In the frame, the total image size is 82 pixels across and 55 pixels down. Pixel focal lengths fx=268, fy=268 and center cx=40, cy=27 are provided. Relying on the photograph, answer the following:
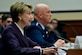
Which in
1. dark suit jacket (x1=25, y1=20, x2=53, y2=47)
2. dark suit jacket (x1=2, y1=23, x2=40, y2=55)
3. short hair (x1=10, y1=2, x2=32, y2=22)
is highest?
Result: short hair (x1=10, y1=2, x2=32, y2=22)

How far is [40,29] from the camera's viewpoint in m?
3.31

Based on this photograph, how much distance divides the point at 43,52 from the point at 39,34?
715 mm

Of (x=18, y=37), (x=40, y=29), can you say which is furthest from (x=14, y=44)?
(x=40, y=29)

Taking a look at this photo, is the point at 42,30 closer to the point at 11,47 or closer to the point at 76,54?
the point at 11,47

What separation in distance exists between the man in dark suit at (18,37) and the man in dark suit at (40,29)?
0.19m

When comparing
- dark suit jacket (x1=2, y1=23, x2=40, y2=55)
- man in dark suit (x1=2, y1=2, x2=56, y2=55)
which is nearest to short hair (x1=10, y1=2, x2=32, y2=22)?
man in dark suit (x1=2, y1=2, x2=56, y2=55)

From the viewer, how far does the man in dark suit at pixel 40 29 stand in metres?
3.15

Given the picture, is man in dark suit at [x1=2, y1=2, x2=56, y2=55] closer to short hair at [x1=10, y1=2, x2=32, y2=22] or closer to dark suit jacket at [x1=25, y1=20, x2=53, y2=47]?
short hair at [x1=10, y1=2, x2=32, y2=22]

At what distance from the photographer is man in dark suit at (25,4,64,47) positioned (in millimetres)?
3149

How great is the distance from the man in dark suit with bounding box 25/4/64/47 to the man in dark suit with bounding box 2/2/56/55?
0.62 feet

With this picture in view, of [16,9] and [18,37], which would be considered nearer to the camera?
[18,37]

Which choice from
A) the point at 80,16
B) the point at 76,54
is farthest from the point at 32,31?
the point at 80,16

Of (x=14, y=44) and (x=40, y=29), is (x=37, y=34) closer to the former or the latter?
(x=40, y=29)

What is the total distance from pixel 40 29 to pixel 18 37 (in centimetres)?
70
